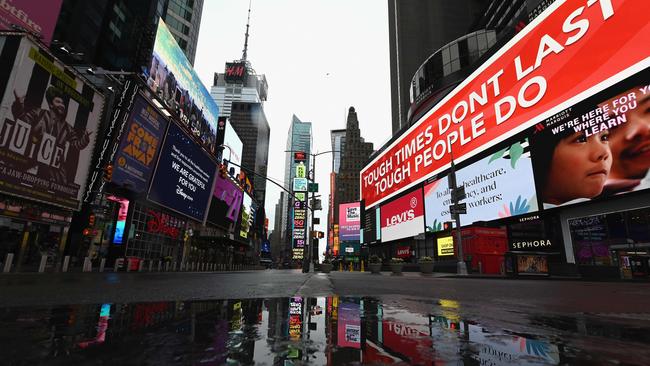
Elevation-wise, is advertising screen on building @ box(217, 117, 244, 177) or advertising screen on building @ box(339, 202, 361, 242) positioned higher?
advertising screen on building @ box(217, 117, 244, 177)

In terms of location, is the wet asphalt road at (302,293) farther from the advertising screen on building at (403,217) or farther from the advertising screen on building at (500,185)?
the advertising screen on building at (403,217)

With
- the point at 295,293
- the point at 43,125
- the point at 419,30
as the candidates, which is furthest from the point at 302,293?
the point at 419,30

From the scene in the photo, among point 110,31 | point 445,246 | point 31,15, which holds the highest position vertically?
point 110,31

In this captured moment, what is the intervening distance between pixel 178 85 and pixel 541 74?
2547 cm

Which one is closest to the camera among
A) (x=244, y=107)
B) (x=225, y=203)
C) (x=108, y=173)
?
(x=108, y=173)

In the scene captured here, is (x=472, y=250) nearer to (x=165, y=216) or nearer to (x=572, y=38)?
(x=572, y=38)

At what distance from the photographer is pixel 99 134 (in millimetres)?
19188

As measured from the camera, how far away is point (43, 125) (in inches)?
555

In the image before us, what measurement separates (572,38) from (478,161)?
7.92 m

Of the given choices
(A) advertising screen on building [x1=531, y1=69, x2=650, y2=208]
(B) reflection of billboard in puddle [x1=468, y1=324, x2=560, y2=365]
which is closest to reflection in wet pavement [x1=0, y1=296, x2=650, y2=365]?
(B) reflection of billboard in puddle [x1=468, y1=324, x2=560, y2=365]

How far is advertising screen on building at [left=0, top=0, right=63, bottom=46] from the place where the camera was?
1482cm

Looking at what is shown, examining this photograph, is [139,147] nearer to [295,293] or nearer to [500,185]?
[295,293]

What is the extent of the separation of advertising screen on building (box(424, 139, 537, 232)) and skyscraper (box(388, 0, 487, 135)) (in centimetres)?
5576

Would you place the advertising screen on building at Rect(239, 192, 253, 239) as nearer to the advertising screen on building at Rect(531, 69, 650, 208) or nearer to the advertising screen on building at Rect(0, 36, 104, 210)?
the advertising screen on building at Rect(0, 36, 104, 210)
